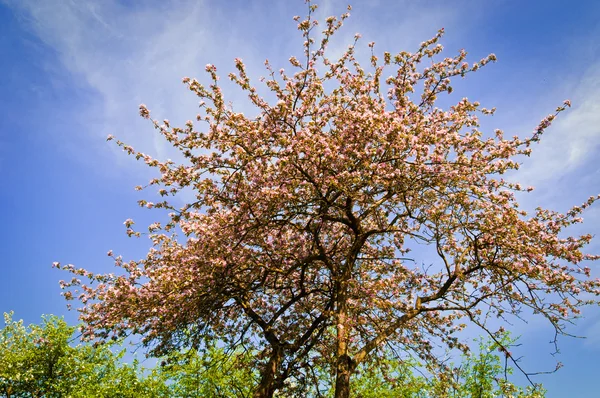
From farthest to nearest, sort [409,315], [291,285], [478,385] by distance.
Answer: [478,385]
[291,285]
[409,315]

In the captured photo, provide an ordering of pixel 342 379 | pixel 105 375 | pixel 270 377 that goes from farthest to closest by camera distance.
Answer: pixel 105 375
pixel 270 377
pixel 342 379

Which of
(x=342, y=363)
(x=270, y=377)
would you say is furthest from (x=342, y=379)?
(x=270, y=377)

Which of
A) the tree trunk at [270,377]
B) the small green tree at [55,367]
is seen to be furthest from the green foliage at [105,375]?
the tree trunk at [270,377]

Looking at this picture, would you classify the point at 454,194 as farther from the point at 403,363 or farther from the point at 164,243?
the point at 164,243

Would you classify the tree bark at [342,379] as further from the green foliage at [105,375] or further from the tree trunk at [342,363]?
the green foliage at [105,375]

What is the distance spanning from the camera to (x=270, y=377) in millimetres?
13398

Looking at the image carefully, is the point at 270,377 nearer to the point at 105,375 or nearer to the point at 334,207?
the point at 334,207

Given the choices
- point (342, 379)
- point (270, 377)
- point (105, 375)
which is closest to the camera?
point (342, 379)

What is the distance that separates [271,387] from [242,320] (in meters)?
2.86

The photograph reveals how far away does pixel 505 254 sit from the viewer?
11.7 metres

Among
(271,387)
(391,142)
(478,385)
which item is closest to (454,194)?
(391,142)

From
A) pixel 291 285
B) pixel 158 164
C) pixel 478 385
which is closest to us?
pixel 158 164

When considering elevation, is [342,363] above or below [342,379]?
above

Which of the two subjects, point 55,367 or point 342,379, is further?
point 55,367
